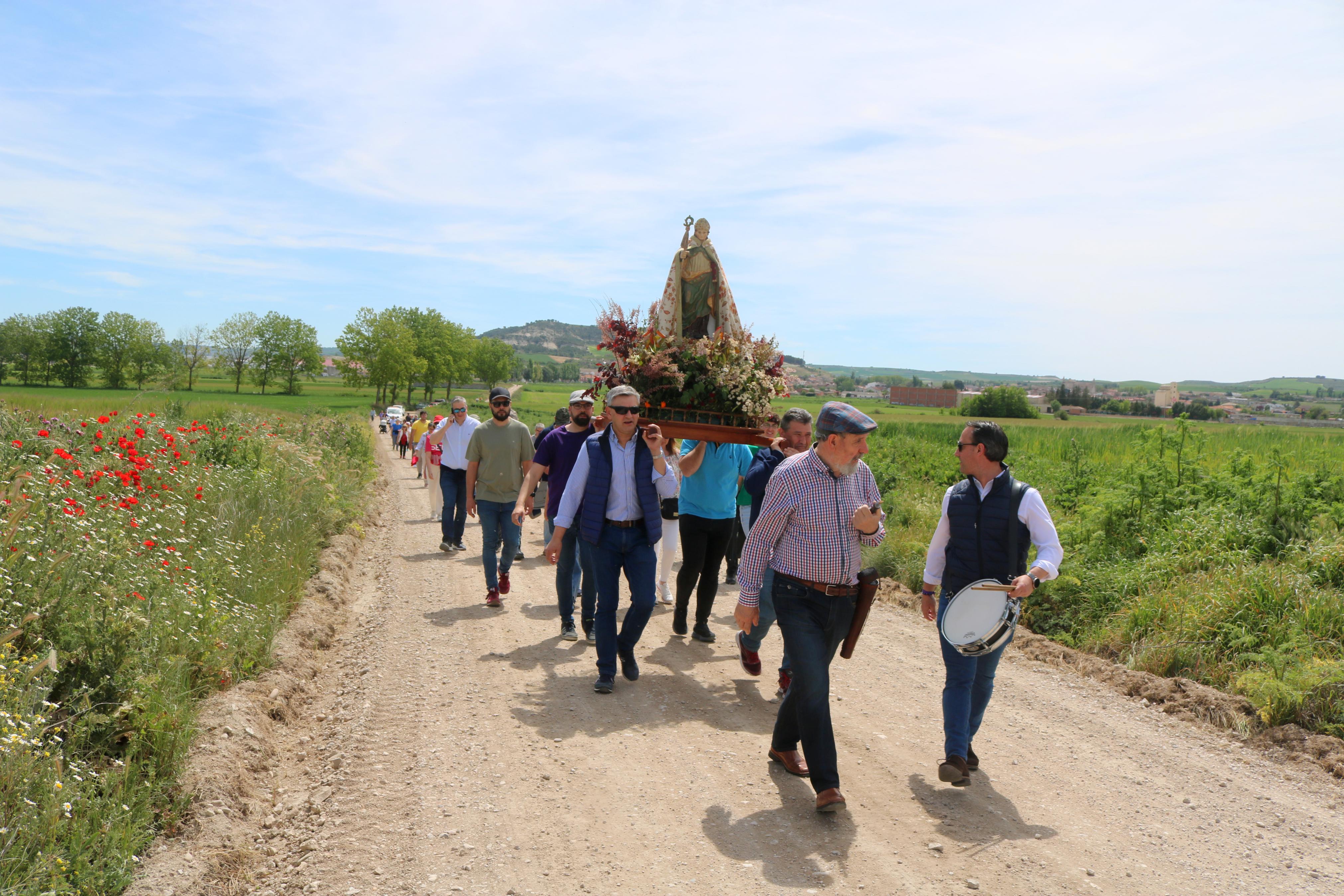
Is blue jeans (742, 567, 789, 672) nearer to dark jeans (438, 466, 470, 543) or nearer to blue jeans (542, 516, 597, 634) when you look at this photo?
blue jeans (542, 516, 597, 634)

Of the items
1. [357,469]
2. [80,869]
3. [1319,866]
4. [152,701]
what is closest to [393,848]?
[80,869]

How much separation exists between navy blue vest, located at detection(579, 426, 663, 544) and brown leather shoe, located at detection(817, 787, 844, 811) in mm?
2377

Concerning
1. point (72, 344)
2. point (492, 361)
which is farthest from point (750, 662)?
point (492, 361)

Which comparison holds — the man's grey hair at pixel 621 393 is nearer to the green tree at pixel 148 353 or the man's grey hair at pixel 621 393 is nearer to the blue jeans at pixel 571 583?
the blue jeans at pixel 571 583

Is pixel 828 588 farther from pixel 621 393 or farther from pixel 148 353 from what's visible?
pixel 148 353

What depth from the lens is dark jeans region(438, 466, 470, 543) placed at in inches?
473

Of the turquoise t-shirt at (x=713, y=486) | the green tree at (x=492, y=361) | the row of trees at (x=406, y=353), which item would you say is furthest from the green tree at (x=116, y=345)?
the turquoise t-shirt at (x=713, y=486)

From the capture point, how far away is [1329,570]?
7.64 metres

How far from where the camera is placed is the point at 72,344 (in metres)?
64.4

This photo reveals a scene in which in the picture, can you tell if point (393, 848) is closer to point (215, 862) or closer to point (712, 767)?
point (215, 862)

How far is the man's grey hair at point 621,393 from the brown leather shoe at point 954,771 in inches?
125

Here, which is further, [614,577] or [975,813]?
[614,577]

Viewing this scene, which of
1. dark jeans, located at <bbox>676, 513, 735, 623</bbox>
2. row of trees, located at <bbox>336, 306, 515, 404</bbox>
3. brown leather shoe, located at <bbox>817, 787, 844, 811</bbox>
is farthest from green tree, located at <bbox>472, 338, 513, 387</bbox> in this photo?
brown leather shoe, located at <bbox>817, 787, 844, 811</bbox>

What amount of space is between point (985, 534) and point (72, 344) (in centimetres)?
7712
